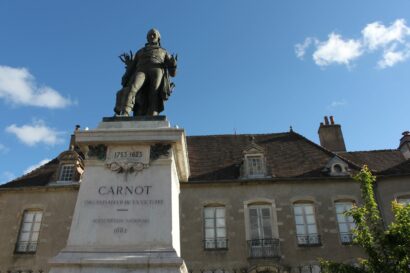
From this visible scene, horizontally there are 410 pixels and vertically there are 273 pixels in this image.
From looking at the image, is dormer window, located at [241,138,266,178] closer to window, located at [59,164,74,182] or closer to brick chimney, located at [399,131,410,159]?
window, located at [59,164,74,182]

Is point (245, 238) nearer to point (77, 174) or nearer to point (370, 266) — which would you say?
point (370, 266)

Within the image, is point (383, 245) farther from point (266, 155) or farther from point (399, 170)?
point (266, 155)

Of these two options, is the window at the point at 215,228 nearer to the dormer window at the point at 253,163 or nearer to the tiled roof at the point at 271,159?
the tiled roof at the point at 271,159

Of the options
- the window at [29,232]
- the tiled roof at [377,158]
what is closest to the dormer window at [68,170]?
the window at [29,232]

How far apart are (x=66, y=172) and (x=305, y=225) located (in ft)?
35.3

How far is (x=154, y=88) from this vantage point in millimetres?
7434

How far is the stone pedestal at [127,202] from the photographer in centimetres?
509

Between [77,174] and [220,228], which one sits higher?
[77,174]

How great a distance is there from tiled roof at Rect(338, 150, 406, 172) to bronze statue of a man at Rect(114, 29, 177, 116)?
46.8 feet

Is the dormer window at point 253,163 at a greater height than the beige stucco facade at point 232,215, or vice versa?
the dormer window at point 253,163

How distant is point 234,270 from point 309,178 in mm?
5020

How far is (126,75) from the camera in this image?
25.5 feet

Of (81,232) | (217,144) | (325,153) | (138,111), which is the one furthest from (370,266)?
(217,144)

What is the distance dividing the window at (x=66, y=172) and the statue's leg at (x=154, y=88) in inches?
484
